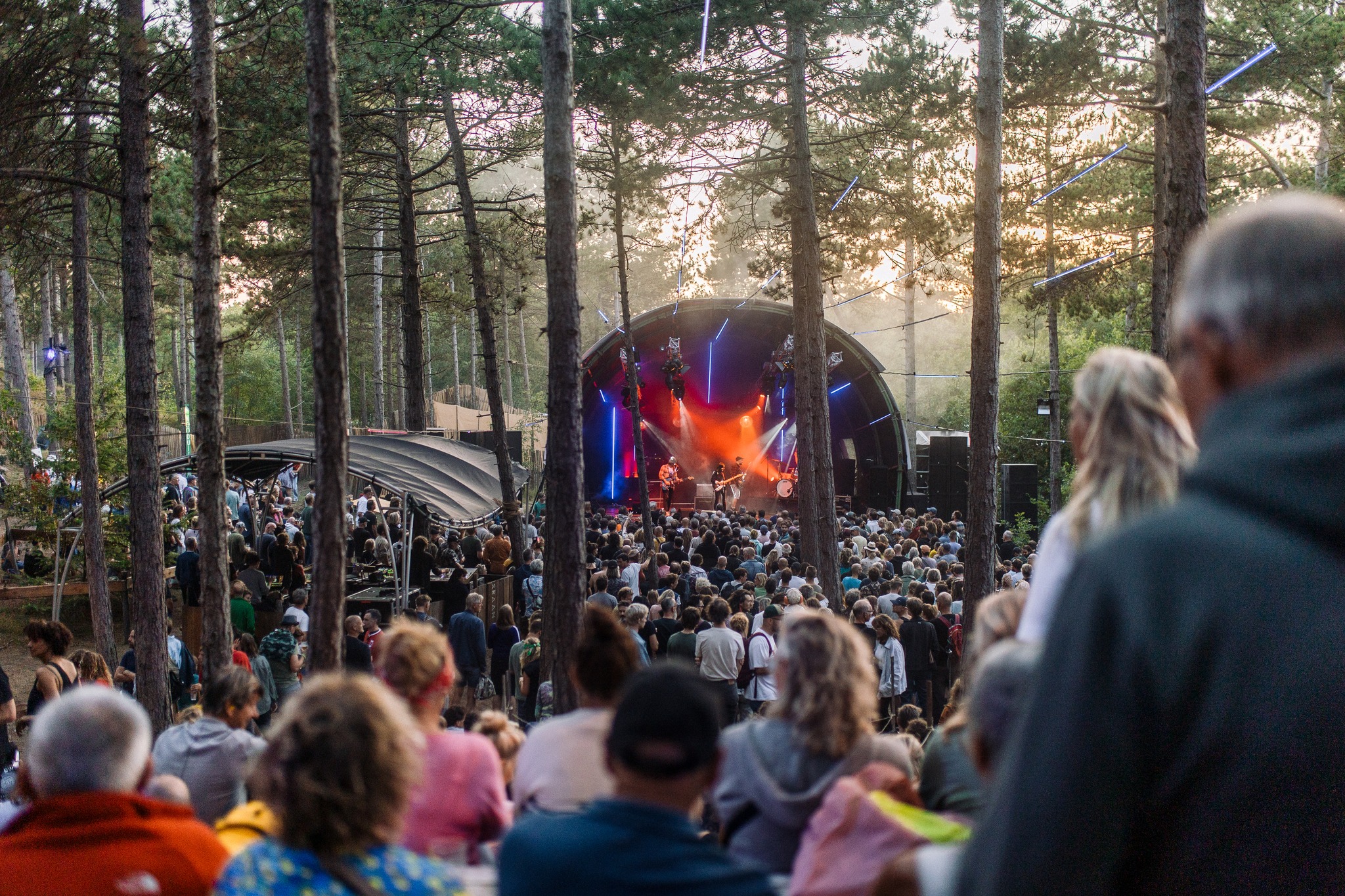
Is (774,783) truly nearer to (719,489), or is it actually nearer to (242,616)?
(242,616)

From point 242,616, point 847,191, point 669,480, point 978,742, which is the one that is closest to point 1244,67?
point 847,191

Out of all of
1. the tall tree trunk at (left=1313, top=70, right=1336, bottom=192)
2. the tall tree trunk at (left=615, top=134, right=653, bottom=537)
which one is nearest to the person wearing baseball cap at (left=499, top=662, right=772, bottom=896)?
the tall tree trunk at (left=615, top=134, right=653, bottom=537)

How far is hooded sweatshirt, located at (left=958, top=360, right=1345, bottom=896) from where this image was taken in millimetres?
854

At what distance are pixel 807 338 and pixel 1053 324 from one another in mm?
11313

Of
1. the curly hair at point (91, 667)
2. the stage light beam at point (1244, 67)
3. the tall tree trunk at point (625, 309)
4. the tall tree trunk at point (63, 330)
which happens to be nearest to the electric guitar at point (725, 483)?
the tall tree trunk at point (625, 309)

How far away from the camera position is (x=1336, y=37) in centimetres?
1467

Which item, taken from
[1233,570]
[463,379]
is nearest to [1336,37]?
[1233,570]

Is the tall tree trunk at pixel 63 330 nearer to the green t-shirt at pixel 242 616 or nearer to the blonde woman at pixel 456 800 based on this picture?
the green t-shirt at pixel 242 616

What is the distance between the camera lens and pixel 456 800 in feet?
10.6

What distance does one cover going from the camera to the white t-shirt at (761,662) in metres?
9.40

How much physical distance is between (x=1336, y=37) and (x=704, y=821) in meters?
14.6

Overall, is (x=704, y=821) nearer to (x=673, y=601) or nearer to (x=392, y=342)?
(x=673, y=601)

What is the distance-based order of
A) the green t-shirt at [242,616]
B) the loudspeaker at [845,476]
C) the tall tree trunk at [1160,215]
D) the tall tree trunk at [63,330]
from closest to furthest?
the tall tree trunk at [1160,215] < the green t-shirt at [242,616] < the loudspeaker at [845,476] < the tall tree trunk at [63,330]

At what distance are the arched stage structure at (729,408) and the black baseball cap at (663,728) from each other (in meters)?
26.5
